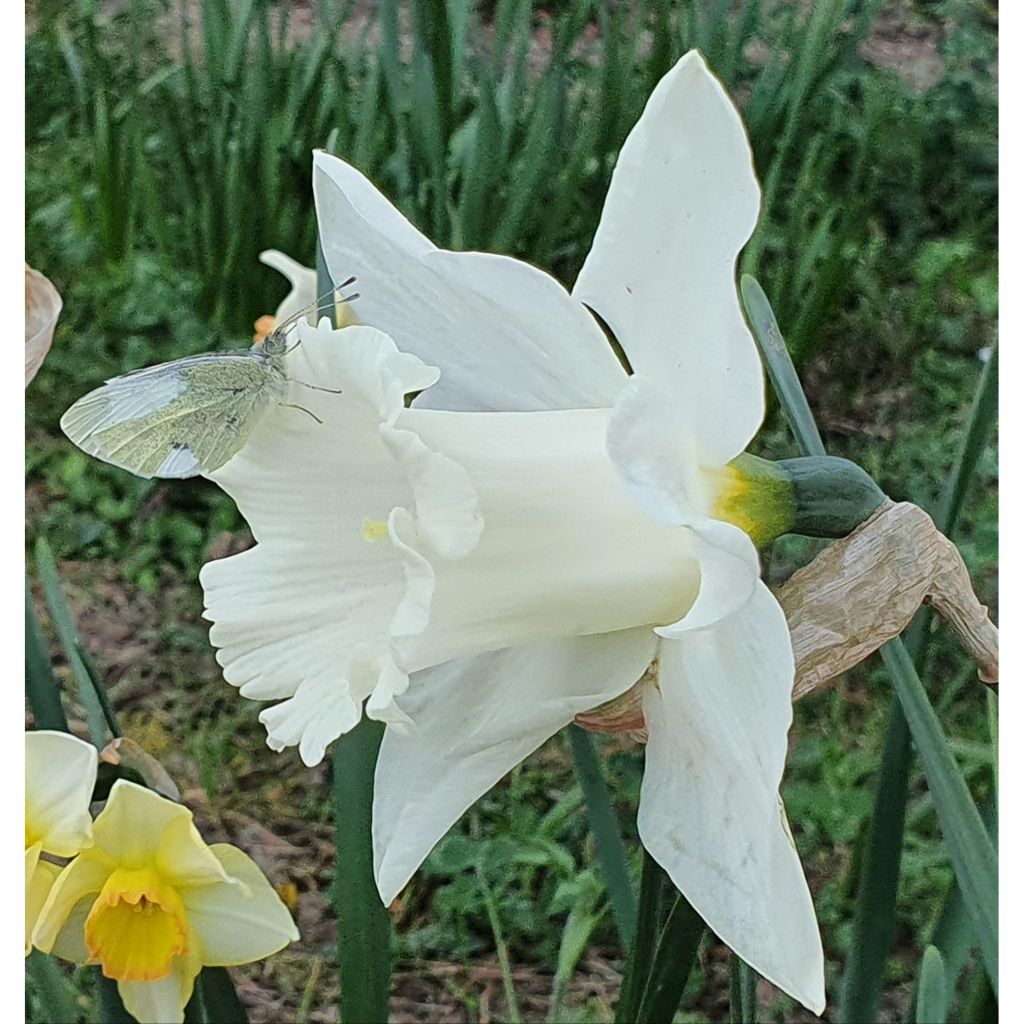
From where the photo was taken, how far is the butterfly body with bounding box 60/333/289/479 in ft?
1.36

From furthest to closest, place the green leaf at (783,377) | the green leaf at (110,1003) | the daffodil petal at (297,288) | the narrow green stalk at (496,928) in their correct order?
1. the narrow green stalk at (496,928)
2. the daffodil petal at (297,288)
3. the green leaf at (110,1003)
4. the green leaf at (783,377)

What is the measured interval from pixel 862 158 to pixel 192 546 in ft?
2.61

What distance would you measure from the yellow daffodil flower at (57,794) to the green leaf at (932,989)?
0.37m

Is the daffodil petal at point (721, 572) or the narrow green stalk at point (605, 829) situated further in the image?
the narrow green stalk at point (605, 829)

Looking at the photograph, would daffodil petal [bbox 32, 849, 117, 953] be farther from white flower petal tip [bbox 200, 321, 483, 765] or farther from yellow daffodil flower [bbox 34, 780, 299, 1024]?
white flower petal tip [bbox 200, 321, 483, 765]

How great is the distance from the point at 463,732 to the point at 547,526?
0.33ft

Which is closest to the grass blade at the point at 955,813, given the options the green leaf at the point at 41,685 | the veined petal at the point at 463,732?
the veined petal at the point at 463,732

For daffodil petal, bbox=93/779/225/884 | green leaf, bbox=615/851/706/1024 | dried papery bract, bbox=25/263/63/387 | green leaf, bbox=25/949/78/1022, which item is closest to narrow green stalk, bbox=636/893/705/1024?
green leaf, bbox=615/851/706/1024

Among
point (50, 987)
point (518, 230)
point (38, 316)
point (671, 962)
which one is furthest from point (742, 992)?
point (518, 230)

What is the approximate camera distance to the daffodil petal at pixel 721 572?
13.1 inches

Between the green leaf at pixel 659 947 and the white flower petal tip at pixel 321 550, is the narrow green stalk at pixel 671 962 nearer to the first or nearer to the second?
the green leaf at pixel 659 947

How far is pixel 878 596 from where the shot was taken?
0.39 metres

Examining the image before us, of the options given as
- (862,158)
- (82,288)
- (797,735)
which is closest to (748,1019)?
(797,735)

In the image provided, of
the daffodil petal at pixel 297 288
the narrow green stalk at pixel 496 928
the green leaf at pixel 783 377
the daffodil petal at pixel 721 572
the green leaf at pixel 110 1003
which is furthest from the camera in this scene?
the narrow green stalk at pixel 496 928
